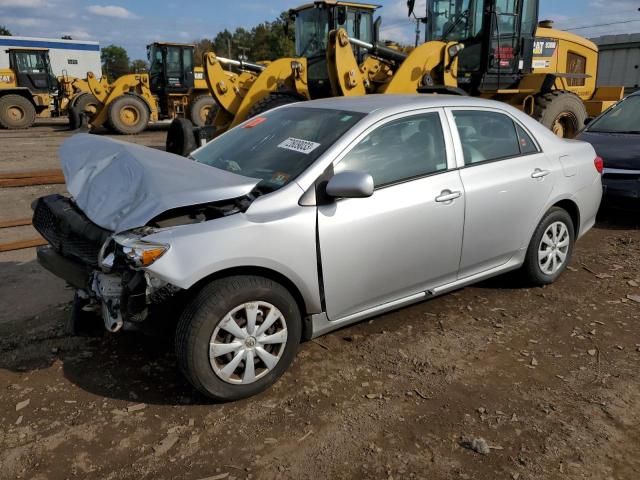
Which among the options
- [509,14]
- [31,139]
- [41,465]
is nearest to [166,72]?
[31,139]

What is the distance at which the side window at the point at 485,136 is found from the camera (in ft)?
12.8

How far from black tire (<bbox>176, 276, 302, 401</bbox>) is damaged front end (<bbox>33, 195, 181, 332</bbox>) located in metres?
0.17

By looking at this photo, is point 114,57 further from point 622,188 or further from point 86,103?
point 622,188

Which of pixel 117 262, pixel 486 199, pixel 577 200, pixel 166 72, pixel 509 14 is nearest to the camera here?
pixel 117 262

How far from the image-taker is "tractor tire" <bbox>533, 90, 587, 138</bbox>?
9805 mm

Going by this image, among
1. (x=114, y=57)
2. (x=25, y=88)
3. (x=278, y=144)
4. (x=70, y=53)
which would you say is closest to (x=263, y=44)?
(x=70, y=53)

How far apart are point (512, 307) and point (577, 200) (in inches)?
44.9

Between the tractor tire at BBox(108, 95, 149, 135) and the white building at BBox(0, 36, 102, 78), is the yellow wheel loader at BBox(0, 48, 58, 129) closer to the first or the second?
the tractor tire at BBox(108, 95, 149, 135)

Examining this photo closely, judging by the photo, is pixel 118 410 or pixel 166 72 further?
pixel 166 72

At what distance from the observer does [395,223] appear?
133 inches

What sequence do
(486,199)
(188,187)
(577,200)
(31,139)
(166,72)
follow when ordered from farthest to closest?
(166,72), (31,139), (577,200), (486,199), (188,187)

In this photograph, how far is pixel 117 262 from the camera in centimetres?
287

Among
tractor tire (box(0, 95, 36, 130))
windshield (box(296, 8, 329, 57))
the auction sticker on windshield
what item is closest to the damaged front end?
the auction sticker on windshield

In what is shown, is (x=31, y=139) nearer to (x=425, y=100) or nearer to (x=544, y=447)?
(x=425, y=100)
